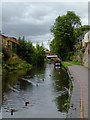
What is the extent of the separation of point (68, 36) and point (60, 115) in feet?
171

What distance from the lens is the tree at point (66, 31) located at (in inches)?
2384

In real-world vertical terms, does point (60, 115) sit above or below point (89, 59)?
below

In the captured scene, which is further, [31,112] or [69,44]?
[69,44]

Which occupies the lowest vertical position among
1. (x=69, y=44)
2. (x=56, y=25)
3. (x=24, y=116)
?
(x=24, y=116)

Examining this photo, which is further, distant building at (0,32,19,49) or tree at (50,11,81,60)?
tree at (50,11,81,60)

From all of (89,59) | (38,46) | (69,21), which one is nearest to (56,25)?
(69,21)

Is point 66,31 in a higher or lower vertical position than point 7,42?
higher

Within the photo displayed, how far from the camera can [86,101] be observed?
1038 centimetres

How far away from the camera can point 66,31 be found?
199 feet

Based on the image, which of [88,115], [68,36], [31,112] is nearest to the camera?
Result: [88,115]

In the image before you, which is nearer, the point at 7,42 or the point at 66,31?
the point at 7,42

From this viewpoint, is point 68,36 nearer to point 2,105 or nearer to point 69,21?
point 69,21

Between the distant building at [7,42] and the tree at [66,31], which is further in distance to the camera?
the tree at [66,31]

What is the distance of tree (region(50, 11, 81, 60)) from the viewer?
199 ft
